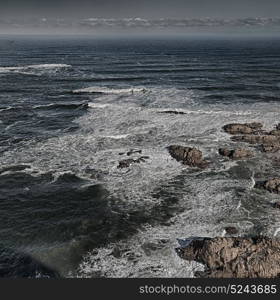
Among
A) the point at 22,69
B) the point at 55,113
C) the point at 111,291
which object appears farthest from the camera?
the point at 22,69

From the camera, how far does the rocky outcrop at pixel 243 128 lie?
40219 millimetres

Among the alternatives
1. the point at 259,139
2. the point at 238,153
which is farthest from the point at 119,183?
the point at 259,139

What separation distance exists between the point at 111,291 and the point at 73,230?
41.0 feet

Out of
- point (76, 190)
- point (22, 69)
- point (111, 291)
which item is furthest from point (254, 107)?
point (22, 69)

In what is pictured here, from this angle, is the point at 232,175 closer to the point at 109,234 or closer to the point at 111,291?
the point at 109,234

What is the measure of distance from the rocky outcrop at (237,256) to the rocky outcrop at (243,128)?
2138 centimetres

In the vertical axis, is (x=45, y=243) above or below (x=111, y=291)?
below

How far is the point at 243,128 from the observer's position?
40438mm

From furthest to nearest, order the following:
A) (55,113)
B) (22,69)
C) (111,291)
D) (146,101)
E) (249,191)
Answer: (22,69) < (146,101) < (55,113) < (249,191) < (111,291)

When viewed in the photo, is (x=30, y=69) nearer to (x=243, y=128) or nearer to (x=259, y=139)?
(x=243, y=128)

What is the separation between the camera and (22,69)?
94.0m

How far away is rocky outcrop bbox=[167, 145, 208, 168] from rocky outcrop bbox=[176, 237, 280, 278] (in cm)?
1249

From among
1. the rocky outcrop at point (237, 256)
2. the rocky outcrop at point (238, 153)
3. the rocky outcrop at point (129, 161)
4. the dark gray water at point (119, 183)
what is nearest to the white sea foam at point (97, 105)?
the dark gray water at point (119, 183)

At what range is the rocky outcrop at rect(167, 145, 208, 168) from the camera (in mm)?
32469
